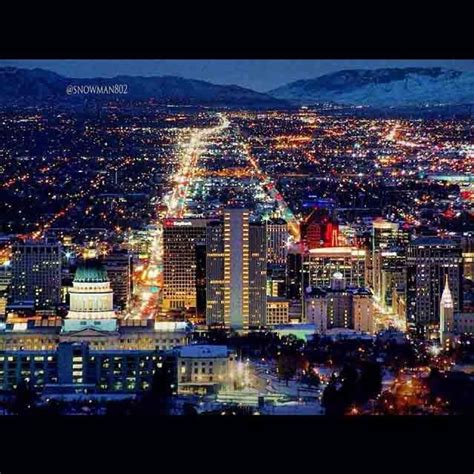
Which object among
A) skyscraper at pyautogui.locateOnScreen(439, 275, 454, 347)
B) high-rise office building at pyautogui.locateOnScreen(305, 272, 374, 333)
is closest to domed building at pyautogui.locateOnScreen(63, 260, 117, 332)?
high-rise office building at pyautogui.locateOnScreen(305, 272, 374, 333)

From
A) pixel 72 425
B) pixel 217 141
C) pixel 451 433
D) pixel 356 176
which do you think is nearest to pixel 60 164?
pixel 217 141

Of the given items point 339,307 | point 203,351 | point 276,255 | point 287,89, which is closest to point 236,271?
point 276,255

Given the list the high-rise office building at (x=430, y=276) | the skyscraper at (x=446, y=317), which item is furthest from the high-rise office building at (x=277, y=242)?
the skyscraper at (x=446, y=317)

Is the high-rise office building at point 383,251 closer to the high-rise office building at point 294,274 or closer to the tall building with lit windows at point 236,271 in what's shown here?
the high-rise office building at point 294,274

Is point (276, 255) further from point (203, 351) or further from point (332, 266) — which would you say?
point (203, 351)

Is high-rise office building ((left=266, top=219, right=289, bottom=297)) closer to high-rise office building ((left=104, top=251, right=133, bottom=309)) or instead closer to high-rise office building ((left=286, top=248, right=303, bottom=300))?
high-rise office building ((left=286, top=248, right=303, bottom=300))

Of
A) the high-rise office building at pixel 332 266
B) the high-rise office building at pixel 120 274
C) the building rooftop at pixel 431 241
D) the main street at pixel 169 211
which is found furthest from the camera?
the high-rise office building at pixel 332 266
